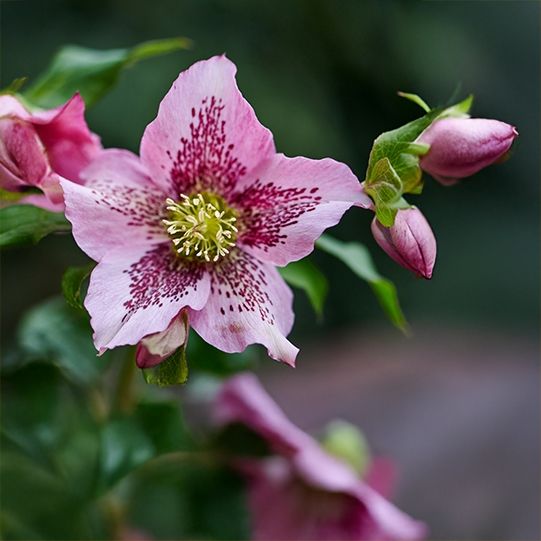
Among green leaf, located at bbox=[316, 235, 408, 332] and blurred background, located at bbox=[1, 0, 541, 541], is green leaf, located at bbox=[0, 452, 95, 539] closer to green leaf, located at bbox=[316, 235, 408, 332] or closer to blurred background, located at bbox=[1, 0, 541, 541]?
green leaf, located at bbox=[316, 235, 408, 332]

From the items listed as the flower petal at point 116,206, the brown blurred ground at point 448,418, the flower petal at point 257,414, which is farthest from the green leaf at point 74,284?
the brown blurred ground at point 448,418

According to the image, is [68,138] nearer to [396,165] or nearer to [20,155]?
[20,155]

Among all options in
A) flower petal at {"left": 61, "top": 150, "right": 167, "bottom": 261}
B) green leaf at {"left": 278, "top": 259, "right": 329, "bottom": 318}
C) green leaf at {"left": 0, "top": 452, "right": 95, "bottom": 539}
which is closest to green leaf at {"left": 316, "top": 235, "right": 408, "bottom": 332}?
green leaf at {"left": 278, "top": 259, "right": 329, "bottom": 318}

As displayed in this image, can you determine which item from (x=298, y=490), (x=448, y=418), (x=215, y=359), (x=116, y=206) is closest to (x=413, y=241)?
(x=116, y=206)

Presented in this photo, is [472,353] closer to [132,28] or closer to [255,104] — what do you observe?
[255,104]

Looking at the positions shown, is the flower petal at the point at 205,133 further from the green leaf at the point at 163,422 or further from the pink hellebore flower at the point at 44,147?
the green leaf at the point at 163,422

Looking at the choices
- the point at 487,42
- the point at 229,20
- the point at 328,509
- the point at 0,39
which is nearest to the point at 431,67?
the point at 487,42
